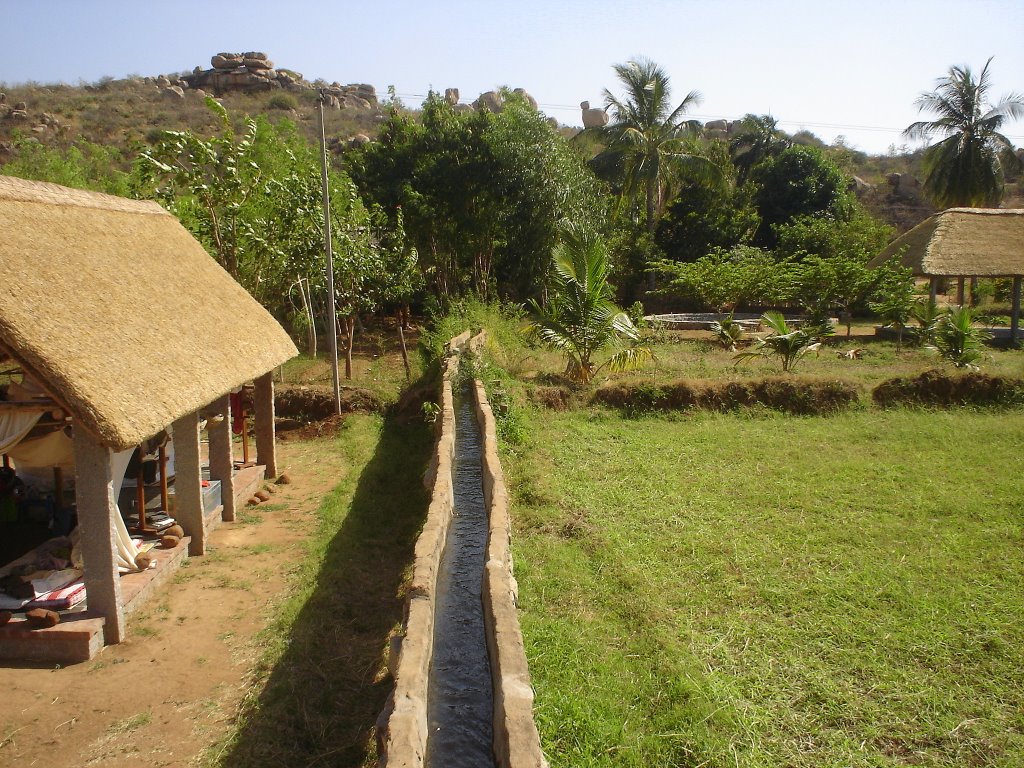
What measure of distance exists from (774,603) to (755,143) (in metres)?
38.9

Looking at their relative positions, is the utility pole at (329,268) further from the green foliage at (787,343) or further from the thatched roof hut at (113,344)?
the green foliage at (787,343)

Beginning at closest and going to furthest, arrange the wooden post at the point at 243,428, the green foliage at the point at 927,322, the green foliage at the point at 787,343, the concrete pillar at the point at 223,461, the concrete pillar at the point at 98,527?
the concrete pillar at the point at 98,527, the concrete pillar at the point at 223,461, the wooden post at the point at 243,428, the green foliage at the point at 787,343, the green foliage at the point at 927,322

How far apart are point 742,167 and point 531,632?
3953 cm

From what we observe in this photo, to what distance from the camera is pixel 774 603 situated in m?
5.99

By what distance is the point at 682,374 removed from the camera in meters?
14.4

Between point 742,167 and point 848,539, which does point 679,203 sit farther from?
point 848,539

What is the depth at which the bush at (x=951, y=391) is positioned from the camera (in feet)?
41.6

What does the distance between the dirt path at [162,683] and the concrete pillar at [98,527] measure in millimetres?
311

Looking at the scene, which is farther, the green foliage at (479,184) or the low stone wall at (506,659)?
the green foliage at (479,184)

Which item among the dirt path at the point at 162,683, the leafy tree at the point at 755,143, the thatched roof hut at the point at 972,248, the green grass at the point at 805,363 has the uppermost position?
the leafy tree at the point at 755,143

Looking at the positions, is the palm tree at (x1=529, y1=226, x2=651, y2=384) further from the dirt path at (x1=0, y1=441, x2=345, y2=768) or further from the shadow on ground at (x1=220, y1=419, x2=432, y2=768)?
the dirt path at (x1=0, y1=441, x2=345, y2=768)

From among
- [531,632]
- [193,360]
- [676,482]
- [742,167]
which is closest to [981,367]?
[676,482]

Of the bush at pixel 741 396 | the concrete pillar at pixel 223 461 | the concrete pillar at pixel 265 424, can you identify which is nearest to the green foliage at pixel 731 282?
the bush at pixel 741 396

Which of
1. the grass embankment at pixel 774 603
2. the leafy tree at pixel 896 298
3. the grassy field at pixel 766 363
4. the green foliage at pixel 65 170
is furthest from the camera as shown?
the leafy tree at pixel 896 298
